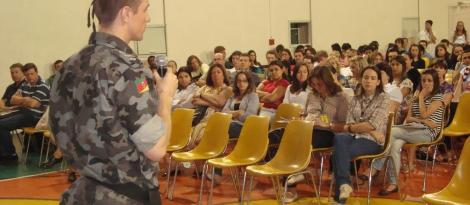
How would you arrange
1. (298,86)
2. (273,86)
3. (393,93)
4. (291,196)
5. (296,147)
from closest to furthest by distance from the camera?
(296,147), (291,196), (393,93), (298,86), (273,86)

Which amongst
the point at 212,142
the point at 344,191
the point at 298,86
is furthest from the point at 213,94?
the point at 344,191

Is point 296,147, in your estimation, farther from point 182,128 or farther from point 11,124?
point 11,124

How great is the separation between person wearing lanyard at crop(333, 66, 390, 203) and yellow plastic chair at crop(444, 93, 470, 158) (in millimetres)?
1259

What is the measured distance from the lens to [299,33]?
14453 millimetres

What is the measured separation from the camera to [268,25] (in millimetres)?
13695

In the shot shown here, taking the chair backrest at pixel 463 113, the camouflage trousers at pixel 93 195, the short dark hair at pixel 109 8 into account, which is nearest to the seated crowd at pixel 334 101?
the chair backrest at pixel 463 113

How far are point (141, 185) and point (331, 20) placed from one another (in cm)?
1348

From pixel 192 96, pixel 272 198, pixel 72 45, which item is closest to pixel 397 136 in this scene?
pixel 272 198

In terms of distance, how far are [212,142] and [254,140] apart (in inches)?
23.4

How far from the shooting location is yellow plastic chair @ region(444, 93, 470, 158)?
241 inches

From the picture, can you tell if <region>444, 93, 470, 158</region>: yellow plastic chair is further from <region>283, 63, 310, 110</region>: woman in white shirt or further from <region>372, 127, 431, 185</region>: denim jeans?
<region>283, 63, 310, 110</region>: woman in white shirt

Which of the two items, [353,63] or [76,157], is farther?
[353,63]

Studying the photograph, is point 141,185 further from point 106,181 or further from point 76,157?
point 76,157

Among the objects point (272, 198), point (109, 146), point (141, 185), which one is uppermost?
point (109, 146)
